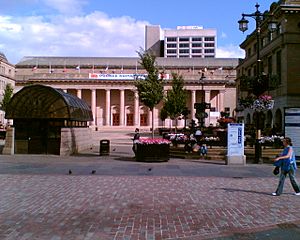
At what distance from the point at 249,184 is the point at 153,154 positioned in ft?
26.3

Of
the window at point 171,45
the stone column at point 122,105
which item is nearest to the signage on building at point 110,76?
the stone column at point 122,105

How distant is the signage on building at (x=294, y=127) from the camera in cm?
1870

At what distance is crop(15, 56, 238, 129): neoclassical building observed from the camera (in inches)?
3989

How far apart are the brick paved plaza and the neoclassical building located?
8083 cm

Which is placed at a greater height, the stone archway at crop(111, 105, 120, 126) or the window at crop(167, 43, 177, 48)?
the window at crop(167, 43, 177, 48)

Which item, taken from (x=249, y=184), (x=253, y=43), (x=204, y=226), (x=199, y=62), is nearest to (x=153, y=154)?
(x=249, y=184)

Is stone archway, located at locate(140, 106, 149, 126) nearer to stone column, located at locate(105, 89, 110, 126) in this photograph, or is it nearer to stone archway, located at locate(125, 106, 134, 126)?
stone archway, located at locate(125, 106, 134, 126)

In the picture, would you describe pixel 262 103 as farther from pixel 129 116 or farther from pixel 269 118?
pixel 129 116

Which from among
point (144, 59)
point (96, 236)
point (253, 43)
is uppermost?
point (253, 43)

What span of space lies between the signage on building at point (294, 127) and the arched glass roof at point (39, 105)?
12.7 metres

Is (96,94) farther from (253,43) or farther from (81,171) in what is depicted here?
(81,171)

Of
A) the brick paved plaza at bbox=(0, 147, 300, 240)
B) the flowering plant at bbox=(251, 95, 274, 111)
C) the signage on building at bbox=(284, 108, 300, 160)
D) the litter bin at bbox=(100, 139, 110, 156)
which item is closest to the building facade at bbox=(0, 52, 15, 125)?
the litter bin at bbox=(100, 139, 110, 156)

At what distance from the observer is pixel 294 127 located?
1877 cm

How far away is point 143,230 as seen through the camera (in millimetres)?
7211
